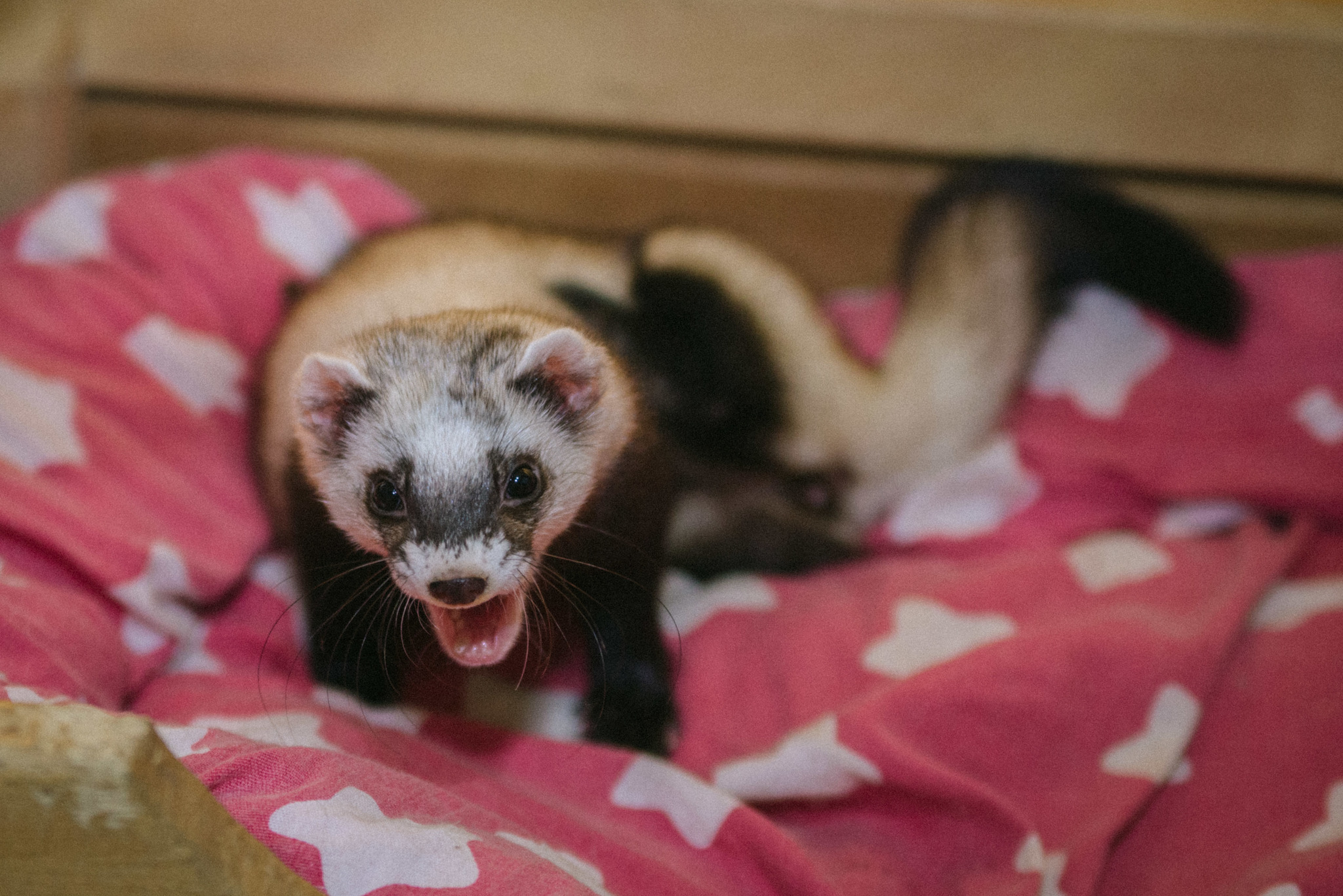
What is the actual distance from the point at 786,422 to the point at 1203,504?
0.63m

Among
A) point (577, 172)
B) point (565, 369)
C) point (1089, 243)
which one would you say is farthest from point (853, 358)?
point (565, 369)

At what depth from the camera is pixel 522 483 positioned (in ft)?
3.07

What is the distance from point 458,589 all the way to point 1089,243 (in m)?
1.17

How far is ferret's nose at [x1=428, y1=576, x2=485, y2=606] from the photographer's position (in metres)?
0.83

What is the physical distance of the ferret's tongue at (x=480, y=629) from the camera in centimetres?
93

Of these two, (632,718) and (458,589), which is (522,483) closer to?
(458,589)

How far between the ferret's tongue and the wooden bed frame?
2.95 ft

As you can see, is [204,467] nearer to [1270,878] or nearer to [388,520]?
[388,520]

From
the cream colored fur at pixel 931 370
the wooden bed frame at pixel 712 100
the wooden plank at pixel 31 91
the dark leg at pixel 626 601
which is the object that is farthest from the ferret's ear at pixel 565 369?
the wooden plank at pixel 31 91

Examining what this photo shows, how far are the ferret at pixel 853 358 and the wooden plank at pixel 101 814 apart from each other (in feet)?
2.82

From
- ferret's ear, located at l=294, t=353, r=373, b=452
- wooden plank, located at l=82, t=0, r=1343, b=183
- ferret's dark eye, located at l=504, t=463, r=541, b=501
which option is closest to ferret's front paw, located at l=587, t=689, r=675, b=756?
ferret's dark eye, located at l=504, t=463, r=541, b=501

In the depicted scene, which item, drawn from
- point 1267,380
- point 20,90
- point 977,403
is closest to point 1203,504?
point 1267,380

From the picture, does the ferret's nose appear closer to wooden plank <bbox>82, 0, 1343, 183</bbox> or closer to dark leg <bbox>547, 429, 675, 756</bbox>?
dark leg <bbox>547, 429, 675, 756</bbox>

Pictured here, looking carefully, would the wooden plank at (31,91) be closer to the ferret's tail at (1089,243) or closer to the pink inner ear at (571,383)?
the pink inner ear at (571,383)
